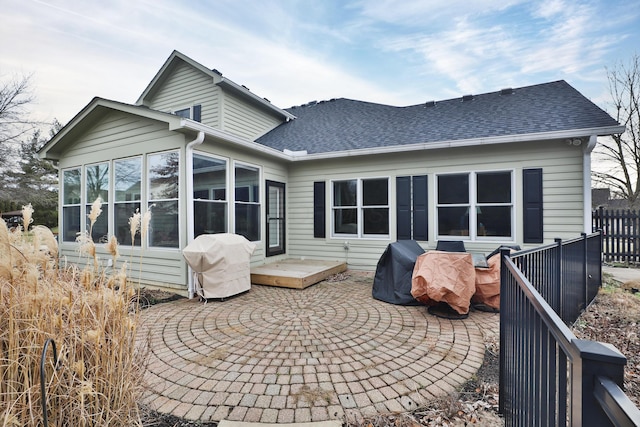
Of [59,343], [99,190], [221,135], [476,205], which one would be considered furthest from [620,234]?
[99,190]

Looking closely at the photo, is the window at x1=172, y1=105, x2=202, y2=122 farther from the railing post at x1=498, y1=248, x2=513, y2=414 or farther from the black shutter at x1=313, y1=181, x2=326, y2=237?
the railing post at x1=498, y1=248, x2=513, y2=414

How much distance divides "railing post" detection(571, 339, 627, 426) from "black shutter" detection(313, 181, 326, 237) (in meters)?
6.72

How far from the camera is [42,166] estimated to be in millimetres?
19859

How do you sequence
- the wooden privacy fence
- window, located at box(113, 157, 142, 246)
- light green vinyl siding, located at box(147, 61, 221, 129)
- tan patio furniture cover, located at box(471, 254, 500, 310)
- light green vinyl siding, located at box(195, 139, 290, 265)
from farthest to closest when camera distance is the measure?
light green vinyl siding, located at box(147, 61, 221, 129) < the wooden privacy fence < window, located at box(113, 157, 142, 246) < light green vinyl siding, located at box(195, 139, 290, 265) < tan patio furniture cover, located at box(471, 254, 500, 310)

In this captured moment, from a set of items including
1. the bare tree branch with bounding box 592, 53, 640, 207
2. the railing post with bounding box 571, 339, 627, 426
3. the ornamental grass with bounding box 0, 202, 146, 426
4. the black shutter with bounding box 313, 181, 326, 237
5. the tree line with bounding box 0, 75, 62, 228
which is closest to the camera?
the railing post with bounding box 571, 339, 627, 426

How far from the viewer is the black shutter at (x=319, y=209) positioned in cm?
748

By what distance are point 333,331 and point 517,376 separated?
2126 mm

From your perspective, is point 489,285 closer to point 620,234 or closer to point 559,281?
point 559,281

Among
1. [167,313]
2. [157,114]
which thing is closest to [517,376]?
[167,313]

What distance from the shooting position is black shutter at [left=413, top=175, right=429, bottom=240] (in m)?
6.51

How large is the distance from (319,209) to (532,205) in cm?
464

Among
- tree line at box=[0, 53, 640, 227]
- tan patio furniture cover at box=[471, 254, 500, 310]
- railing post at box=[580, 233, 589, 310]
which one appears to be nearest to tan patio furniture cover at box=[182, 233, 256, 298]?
tan patio furniture cover at box=[471, 254, 500, 310]

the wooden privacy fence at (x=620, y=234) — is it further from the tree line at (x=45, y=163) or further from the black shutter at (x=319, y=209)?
the black shutter at (x=319, y=209)

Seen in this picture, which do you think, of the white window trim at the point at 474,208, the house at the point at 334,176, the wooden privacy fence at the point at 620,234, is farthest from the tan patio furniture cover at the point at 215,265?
the wooden privacy fence at the point at 620,234
